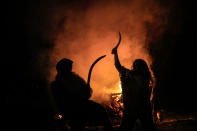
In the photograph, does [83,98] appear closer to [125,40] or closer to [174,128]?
[174,128]

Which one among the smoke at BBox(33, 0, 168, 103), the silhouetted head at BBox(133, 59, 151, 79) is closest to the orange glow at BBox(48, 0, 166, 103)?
the smoke at BBox(33, 0, 168, 103)

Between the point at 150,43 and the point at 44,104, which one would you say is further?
the point at 150,43

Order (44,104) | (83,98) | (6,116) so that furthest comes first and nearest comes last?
1. (44,104)
2. (6,116)
3. (83,98)

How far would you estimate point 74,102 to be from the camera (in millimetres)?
4363

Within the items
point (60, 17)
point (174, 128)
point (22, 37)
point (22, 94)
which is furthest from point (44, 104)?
point (174, 128)

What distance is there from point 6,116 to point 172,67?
9.02 meters

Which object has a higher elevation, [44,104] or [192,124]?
[44,104]

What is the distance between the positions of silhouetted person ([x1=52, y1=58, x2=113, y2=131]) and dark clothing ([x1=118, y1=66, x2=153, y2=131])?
1.71ft

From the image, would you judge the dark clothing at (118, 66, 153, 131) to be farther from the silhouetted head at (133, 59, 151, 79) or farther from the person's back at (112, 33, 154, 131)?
the silhouetted head at (133, 59, 151, 79)

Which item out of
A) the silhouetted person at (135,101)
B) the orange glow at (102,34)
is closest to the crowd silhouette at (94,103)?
the silhouetted person at (135,101)

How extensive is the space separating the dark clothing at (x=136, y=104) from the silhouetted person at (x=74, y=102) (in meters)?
0.52

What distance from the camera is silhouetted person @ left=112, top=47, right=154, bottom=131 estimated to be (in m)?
4.41

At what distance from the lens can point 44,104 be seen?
924 cm

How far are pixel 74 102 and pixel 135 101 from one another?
1.45 meters
